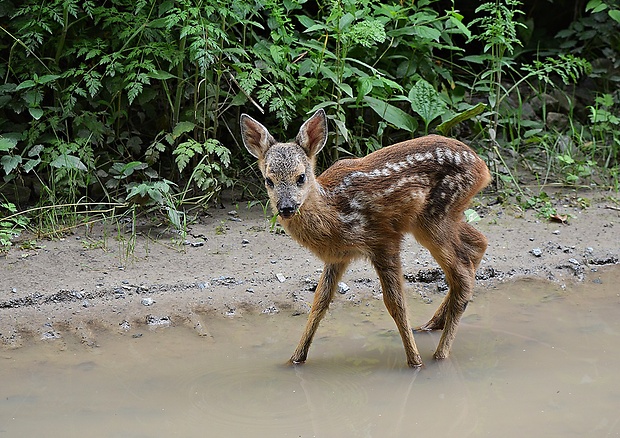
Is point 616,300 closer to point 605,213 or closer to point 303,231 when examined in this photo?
point 605,213

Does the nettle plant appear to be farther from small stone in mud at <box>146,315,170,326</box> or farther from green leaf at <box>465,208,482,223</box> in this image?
green leaf at <box>465,208,482,223</box>

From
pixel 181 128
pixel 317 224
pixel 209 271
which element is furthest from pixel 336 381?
pixel 181 128

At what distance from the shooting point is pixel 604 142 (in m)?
9.41

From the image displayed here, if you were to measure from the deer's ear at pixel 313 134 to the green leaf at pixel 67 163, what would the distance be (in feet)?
8.30

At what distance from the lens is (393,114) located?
8227 mm

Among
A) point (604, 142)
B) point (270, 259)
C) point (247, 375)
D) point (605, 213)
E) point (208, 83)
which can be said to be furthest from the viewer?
point (604, 142)

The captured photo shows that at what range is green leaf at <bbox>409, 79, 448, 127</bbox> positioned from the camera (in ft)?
27.0

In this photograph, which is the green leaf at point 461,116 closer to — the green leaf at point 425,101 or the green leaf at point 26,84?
the green leaf at point 425,101

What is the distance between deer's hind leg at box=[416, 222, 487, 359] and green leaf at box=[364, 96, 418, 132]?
88.3 inches

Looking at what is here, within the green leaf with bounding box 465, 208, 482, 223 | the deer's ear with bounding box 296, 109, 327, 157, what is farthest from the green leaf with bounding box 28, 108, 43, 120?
the green leaf with bounding box 465, 208, 482, 223

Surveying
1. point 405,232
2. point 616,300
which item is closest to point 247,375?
point 405,232

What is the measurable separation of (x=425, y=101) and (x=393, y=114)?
0.32 metres

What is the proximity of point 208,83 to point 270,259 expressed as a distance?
5.32 ft

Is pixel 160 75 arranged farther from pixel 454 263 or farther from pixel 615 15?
pixel 615 15
